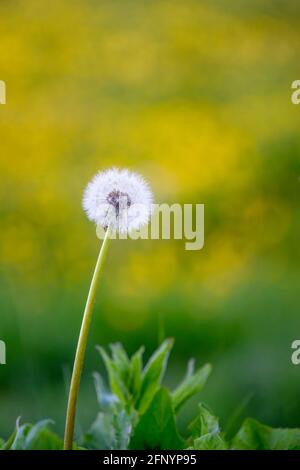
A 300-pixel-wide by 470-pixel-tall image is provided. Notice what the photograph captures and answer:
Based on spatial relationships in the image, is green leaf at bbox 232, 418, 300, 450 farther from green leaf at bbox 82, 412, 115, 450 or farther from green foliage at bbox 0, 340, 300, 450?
green leaf at bbox 82, 412, 115, 450

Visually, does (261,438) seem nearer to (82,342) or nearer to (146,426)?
(146,426)

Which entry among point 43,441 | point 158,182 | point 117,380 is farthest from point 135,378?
point 158,182

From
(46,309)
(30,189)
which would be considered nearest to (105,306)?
(46,309)

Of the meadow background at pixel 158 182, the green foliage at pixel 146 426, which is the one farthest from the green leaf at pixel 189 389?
the meadow background at pixel 158 182

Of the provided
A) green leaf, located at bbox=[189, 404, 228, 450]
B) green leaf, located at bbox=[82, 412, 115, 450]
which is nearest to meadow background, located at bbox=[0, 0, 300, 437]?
green leaf, located at bbox=[82, 412, 115, 450]

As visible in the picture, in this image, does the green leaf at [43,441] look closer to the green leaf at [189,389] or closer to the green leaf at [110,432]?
the green leaf at [110,432]

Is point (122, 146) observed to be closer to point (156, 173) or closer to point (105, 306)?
point (156, 173)
